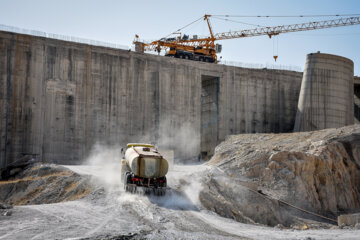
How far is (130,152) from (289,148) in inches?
672

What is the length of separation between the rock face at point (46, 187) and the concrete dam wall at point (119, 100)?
27.6 ft

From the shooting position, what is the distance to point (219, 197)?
27.3 metres

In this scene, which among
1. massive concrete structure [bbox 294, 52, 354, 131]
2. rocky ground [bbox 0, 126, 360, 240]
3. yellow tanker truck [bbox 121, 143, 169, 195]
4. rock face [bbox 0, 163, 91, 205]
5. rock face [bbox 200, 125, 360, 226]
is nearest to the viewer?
rocky ground [bbox 0, 126, 360, 240]

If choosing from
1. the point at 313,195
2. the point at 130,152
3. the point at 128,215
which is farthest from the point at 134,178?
the point at 313,195

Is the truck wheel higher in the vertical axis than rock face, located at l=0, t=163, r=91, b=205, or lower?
higher

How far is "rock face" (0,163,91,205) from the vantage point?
28.0 m

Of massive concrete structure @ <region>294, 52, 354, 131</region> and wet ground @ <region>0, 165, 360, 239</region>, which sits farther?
massive concrete structure @ <region>294, 52, 354, 131</region>

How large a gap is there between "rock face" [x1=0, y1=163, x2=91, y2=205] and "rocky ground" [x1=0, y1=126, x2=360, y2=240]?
8cm

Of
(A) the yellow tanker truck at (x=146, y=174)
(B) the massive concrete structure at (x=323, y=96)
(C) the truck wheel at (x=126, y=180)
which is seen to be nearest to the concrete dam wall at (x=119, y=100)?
(B) the massive concrete structure at (x=323, y=96)

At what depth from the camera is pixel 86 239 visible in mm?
14648

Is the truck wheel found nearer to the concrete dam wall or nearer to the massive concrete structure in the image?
the concrete dam wall

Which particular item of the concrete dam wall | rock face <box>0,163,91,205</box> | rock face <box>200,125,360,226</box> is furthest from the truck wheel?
the concrete dam wall

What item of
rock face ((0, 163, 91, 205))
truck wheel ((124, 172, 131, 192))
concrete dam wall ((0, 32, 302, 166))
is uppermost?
concrete dam wall ((0, 32, 302, 166))

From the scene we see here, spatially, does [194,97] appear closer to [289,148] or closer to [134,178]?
[289,148]
